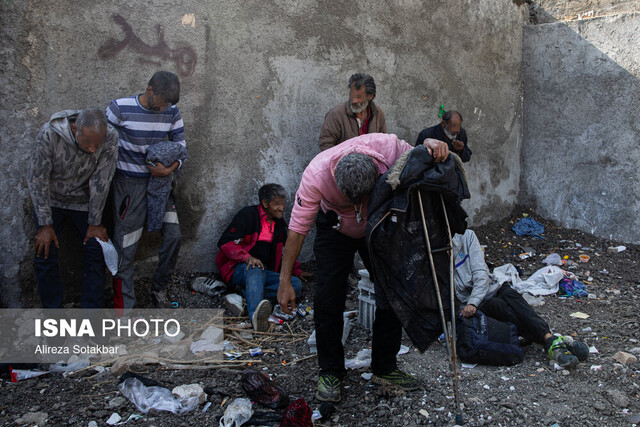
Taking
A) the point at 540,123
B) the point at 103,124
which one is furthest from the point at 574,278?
the point at 103,124

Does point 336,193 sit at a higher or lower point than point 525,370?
higher

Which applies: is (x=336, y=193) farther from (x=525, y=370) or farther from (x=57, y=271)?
(x=57, y=271)

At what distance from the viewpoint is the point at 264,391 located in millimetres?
3254


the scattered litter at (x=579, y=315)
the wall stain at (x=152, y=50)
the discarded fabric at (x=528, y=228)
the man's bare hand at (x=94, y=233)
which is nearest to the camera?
the man's bare hand at (x=94, y=233)

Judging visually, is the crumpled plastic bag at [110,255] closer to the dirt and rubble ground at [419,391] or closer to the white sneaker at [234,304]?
the dirt and rubble ground at [419,391]

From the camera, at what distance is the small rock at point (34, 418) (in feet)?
10.1

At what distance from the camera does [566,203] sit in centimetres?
747

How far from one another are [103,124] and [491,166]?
537 centimetres

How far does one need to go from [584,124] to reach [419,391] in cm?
526

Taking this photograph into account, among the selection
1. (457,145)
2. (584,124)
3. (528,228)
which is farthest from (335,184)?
(584,124)

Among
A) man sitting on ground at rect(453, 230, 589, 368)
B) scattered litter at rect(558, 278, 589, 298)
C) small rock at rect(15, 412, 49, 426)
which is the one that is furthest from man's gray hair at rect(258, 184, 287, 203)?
scattered litter at rect(558, 278, 589, 298)

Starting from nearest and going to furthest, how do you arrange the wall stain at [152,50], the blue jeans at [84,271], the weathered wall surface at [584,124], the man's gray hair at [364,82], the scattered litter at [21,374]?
the scattered litter at [21,374], the blue jeans at [84,271], the wall stain at [152,50], the man's gray hair at [364,82], the weathered wall surface at [584,124]

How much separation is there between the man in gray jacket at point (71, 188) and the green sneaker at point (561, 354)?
3393mm

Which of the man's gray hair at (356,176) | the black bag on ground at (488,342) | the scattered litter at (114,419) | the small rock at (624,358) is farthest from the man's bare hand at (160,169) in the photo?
the small rock at (624,358)
